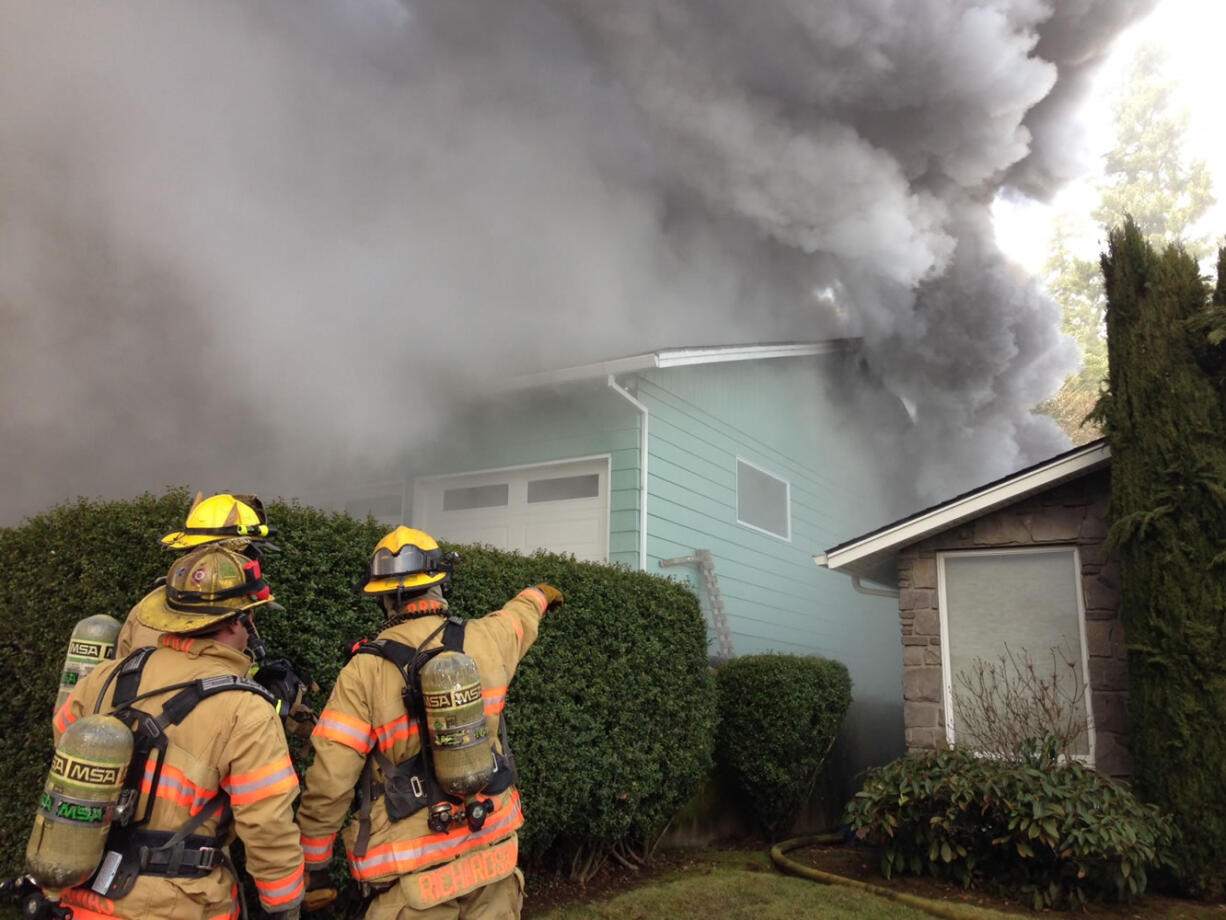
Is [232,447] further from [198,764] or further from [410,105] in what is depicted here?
[198,764]

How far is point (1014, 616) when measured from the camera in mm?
7957

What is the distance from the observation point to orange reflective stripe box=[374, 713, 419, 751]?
2.89 m

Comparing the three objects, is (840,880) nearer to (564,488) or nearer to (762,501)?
(564,488)

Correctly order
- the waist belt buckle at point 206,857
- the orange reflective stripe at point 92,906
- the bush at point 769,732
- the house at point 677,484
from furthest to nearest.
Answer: the house at point 677,484
the bush at point 769,732
the waist belt buckle at point 206,857
the orange reflective stripe at point 92,906

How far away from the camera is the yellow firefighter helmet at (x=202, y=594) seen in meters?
2.66

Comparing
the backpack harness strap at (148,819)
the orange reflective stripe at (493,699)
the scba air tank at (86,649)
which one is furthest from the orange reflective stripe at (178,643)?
the orange reflective stripe at (493,699)

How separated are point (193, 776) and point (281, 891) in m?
0.41

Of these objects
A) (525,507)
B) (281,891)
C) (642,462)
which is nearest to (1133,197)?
(642,462)

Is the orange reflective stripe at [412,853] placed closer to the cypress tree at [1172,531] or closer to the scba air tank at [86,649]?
the scba air tank at [86,649]

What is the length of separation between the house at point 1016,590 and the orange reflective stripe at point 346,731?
6086 millimetres

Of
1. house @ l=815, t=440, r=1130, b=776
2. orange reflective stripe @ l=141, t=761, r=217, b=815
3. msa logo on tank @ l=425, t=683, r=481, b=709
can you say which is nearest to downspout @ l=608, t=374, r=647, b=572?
house @ l=815, t=440, r=1130, b=776

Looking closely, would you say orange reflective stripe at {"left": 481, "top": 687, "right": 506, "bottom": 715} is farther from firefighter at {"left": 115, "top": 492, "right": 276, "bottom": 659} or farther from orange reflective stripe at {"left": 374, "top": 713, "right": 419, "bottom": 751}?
firefighter at {"left": 115, "top": 492, "right": 276, "bottom": 659}

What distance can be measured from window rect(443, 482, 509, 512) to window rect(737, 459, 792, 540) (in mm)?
2947

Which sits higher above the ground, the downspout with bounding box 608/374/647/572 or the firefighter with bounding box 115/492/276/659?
the downspout with bounding box 608/374/647/572
